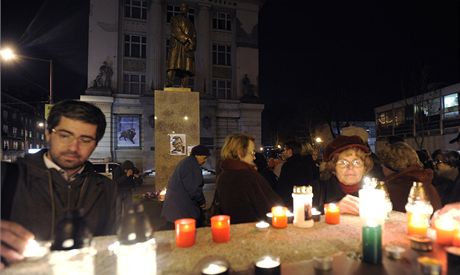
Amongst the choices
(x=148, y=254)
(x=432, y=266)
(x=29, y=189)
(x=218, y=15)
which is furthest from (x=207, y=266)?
(x=218, y=15)

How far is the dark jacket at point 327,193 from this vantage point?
3.32 meters

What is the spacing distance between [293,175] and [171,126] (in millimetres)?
5546

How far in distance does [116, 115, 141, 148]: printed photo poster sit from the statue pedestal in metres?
19.0

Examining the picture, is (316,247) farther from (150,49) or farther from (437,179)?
(150,49)

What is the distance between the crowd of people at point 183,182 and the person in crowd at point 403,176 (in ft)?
0.03

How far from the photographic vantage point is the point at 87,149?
2.41 m

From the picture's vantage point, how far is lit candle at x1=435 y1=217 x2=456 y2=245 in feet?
6.27

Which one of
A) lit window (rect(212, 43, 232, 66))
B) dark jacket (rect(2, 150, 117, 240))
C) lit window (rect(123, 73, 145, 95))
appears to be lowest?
dark jacket (rect(2, 150, 117, 240))

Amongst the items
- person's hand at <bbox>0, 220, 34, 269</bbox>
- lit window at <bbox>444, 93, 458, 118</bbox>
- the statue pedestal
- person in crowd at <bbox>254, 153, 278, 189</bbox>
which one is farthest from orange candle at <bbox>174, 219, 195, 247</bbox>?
lit window at <bbox>444, 93, 458, 118</bbox>

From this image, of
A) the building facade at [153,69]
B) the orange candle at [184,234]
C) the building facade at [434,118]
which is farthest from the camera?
the building facade at [434,118]

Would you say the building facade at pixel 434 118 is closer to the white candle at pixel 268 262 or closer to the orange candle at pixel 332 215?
the orange candle at pixel 332 215

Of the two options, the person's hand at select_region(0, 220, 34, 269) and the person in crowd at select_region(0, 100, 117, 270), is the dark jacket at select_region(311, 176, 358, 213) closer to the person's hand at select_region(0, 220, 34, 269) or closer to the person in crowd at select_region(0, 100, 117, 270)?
the person in crowd at select_region(0, 100, 117, 270)

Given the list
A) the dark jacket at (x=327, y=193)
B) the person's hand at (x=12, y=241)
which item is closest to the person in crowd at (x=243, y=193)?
the dark jacket at (x=327, y=193)

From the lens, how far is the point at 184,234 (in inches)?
78.2
